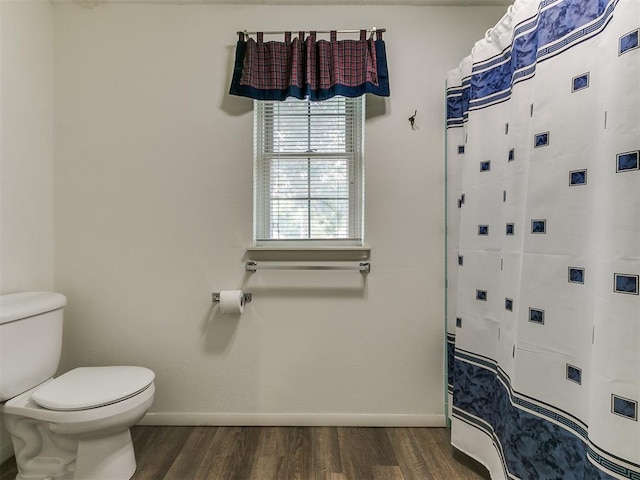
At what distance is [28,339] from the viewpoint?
4.74 ft

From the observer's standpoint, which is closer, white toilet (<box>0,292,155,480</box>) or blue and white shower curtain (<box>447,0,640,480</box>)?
blue and white shower curtain (<box>447,0,640,480</box>)

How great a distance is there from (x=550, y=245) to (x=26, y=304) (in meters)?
2.09

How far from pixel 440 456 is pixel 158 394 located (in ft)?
4.90

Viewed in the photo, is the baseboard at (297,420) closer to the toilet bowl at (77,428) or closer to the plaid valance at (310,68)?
the toilet bowl at (77,428)

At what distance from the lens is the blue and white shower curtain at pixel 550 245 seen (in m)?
0.87

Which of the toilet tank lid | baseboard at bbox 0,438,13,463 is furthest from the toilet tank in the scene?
baseboard at bbox 0,438,13,463

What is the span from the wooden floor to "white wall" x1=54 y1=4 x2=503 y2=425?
80mm

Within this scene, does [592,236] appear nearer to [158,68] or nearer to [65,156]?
[158,68]

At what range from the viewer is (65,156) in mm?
1812

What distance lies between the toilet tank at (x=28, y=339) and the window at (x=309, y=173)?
1025mm

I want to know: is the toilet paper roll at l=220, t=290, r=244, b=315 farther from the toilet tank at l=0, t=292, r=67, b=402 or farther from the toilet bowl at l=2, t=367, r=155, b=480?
the toilet tank at l=0, t=292, r=67, b=402

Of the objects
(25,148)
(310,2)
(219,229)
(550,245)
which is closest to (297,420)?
(219,229)

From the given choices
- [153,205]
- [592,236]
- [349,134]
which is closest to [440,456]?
[592,236]

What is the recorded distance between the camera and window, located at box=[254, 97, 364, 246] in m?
1.86
